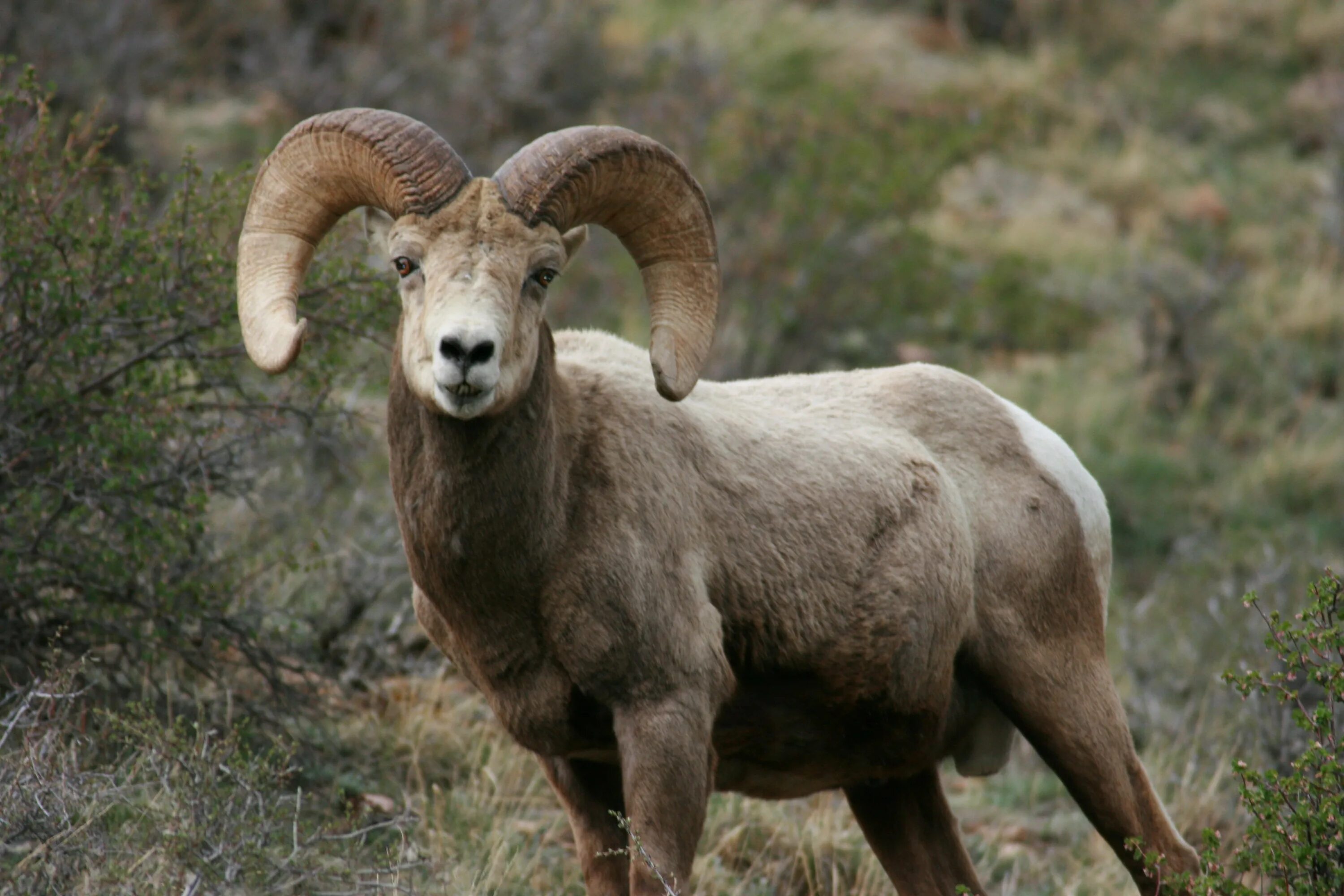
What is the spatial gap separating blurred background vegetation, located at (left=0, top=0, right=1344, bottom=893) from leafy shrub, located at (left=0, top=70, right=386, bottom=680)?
20 millimetres

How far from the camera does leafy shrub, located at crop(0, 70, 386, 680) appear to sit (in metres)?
5.50

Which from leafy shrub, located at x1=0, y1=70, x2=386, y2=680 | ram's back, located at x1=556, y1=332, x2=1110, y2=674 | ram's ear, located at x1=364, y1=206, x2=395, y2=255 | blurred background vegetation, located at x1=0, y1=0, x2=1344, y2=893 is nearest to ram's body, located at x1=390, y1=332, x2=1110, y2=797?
ram's back, located at x1=556, y1=332, x2=1110, y2=674

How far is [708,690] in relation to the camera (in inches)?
177

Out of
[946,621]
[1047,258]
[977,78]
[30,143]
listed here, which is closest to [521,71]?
[1047,258]

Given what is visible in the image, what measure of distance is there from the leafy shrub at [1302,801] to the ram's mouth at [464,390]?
2.02 meters

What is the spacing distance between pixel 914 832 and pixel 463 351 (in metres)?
2.80

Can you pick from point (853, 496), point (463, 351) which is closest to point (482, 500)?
point (463, 351)

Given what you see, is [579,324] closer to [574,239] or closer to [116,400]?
[116,400]

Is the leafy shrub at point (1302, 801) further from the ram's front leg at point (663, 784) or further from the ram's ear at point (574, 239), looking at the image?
the ram's ear at point (574, 239)

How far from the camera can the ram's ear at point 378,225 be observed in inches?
181

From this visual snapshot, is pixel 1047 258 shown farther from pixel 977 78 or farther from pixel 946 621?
pixel 946 621

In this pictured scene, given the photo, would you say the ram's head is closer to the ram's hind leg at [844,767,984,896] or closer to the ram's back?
the ram's back

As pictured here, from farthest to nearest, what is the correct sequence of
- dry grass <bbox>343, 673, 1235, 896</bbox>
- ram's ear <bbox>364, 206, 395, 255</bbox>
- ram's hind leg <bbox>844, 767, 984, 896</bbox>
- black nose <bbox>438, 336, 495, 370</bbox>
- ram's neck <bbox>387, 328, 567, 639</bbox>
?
dry grass <bbox>343, 673, 1235, 896</bbox> → ram's hind leg <bbox>844, 767, 984, 896</bbox> → ram's ear <bbox>364, 206, 395, 255</bbox> → ram's neck <bbox>387, 328, 567, 639</bbox> → black nose <bbox>438, 336, 495, 370</bbox>

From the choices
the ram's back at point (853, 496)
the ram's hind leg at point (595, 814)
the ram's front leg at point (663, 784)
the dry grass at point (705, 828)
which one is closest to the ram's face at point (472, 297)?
the ram's back at point (853, 496)
